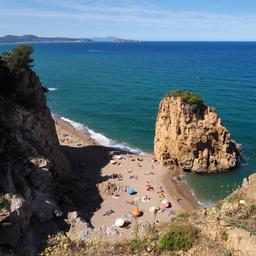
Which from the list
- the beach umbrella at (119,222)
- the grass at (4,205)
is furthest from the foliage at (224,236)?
the beach umbrella at (119,222)

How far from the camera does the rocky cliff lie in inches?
950

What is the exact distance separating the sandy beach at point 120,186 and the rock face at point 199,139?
3410mm

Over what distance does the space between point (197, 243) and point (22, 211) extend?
14.1 m

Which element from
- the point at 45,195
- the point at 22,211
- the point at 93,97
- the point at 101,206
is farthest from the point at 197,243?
the point at 93,97

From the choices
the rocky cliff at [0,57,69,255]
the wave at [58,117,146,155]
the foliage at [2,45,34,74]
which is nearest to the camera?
the rocky cliff at [0,57,69,255]

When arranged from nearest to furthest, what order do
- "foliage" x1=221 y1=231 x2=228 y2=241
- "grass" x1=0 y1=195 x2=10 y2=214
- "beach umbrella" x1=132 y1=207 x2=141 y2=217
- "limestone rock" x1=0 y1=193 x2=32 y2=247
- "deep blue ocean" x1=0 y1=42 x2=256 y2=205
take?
"foliage" x1=221 y1=231 x2=228 y2=241 < "limestone rock" x1=0 y1=193 x2=32 y2=247 < "grass" x1=0 y1=195 x2=10 y2=214 < "beach umbrella" x1=132 y1=207 x2=141 y2=217 < "deep blue ocean" x1=0 y1=42 x2=256 y2=205

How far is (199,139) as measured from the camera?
46312 millimetres

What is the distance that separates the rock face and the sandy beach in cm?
341

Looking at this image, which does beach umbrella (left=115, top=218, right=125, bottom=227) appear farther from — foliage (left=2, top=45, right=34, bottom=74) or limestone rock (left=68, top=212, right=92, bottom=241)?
foliage (left=2, top=45, right=34, bottom=74)

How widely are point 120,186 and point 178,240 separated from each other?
86.5ft

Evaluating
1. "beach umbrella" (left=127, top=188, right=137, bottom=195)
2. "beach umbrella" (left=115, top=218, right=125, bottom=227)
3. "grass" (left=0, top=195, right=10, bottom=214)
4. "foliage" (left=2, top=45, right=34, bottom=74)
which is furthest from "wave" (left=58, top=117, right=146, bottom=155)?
"grass" (left=0, top=195, right=10, bottom=214)

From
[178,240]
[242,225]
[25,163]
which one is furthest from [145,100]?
[178,240]

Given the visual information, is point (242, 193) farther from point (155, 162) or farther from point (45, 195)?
point (155, 162)

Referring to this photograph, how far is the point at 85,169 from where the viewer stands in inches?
1817
